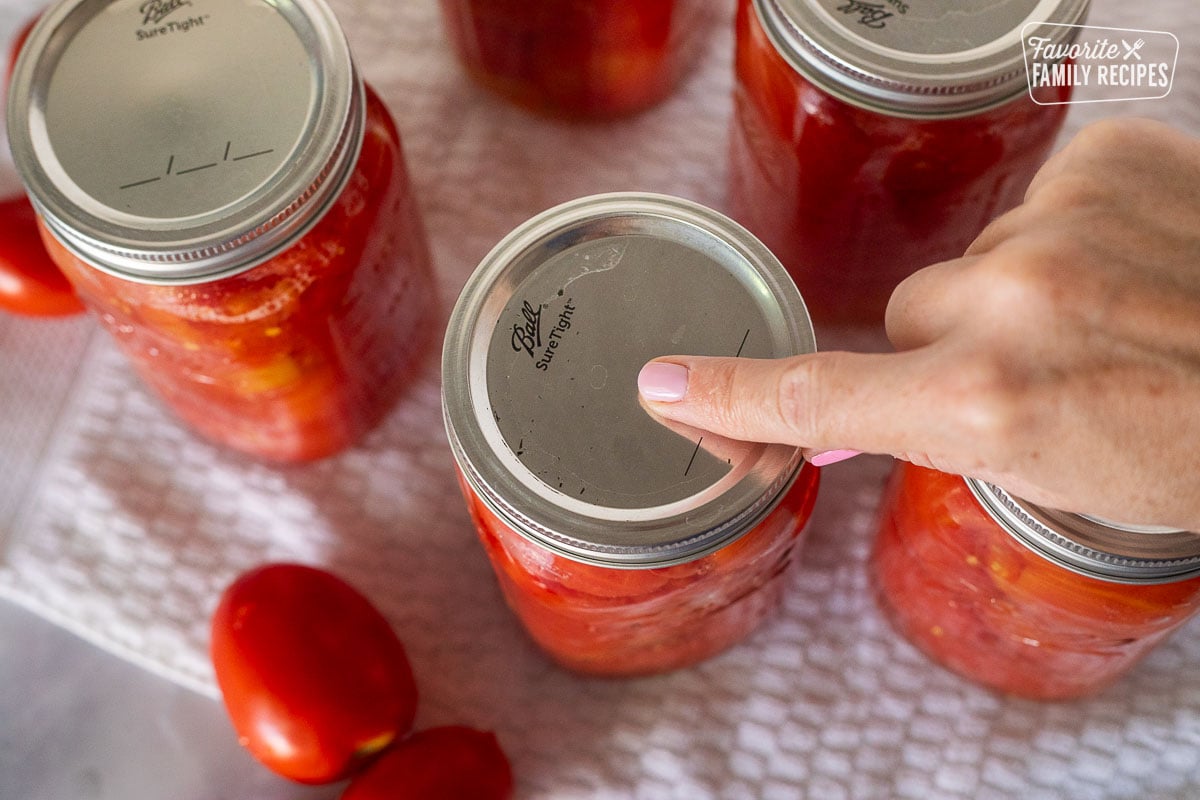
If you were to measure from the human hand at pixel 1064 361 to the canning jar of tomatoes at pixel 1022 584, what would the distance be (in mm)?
50

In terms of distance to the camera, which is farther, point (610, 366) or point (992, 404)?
point (610, 366)

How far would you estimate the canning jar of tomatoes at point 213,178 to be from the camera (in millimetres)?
568

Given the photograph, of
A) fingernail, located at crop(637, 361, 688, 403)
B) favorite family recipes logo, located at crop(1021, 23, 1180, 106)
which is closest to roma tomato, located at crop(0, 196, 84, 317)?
fingernail, located at crop(637, 361, 688, 403)

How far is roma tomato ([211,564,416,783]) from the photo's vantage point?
62 centimetres

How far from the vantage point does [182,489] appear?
76 centimetres

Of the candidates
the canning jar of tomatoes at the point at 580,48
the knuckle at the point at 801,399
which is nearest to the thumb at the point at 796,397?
the knuckle at the point at 801,399

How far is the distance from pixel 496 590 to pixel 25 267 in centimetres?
41

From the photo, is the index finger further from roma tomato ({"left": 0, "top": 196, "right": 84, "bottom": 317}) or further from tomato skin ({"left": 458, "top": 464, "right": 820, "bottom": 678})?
roma tomato ({"left": 0, "top": 196, "right": 84, "bottom": 317})

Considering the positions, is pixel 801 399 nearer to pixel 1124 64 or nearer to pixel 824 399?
pixel 824 399

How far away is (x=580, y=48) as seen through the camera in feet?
2.57

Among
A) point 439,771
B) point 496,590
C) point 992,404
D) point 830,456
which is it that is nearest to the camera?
point 992,404

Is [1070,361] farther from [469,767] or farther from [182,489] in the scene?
[182,489]

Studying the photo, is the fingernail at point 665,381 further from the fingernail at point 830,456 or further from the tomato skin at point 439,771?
the tomato skin at point 439,771

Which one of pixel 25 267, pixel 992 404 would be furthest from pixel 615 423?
pixel 25 267
